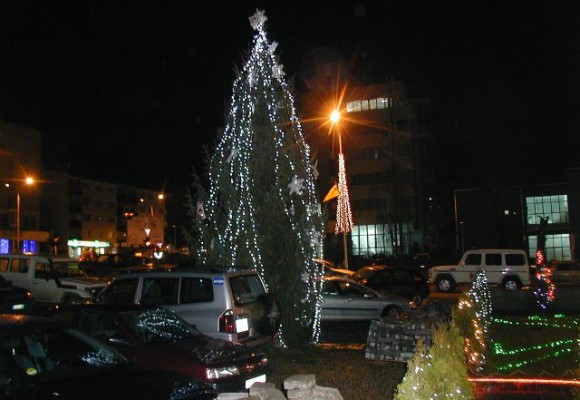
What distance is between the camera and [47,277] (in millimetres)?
20734

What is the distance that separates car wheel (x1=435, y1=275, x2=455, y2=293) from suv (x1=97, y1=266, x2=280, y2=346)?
68.3 feet

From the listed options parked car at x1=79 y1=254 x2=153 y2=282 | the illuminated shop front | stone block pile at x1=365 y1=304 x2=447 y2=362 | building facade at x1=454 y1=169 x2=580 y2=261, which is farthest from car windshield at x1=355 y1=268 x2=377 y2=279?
the illuminated shop front

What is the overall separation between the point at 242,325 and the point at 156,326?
1.68 m

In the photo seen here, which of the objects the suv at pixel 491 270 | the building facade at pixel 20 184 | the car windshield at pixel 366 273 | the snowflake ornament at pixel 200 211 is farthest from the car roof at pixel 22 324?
the building facade at pixel 20 184

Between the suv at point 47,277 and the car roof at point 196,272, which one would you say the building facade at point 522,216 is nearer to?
the suv at point 47,277

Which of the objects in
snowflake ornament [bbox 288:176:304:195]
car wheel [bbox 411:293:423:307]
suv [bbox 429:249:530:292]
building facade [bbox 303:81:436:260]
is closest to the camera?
snowflake ornament [bbox 288:176:304:195]

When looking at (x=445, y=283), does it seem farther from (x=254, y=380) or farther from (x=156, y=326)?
(x=156, y=326)

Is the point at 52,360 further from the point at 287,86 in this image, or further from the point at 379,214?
the point at 379,214

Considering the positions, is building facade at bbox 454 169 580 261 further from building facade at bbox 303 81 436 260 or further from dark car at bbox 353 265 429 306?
dark car at bbox 353 265 429 306

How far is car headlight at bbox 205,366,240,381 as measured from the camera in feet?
25.7

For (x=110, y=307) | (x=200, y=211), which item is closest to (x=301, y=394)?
(x=110, y=307)

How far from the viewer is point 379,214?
64938 millimetres

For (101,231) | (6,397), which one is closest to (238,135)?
(6,397)

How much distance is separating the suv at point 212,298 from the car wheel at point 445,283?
20829 mm
